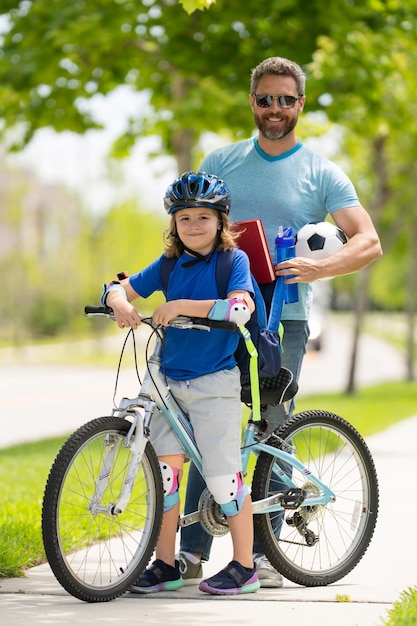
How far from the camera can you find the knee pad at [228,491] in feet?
15.4

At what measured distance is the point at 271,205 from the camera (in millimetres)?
5137

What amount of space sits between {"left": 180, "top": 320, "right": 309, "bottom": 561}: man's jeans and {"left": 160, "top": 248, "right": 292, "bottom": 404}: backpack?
11.2 inches

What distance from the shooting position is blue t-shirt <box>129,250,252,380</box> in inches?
185

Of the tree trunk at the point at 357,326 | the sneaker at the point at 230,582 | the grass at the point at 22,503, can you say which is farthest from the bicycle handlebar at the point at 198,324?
the tree trunk at the point at 357,326

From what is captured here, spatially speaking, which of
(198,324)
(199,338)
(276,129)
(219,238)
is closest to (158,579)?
(199,338)

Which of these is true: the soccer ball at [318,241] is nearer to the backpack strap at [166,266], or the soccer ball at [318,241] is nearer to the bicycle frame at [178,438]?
the backpack strap at [166,266]

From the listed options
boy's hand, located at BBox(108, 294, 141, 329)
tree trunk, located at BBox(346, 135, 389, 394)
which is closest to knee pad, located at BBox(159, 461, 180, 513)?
boy's hand, located at BBox(108, 294, 141, 329)

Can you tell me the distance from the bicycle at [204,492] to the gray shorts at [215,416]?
0.19 ft

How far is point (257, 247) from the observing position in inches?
192

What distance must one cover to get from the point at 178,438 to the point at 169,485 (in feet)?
0.61

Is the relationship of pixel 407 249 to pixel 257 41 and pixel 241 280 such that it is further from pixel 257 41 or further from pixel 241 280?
pixel 241 280

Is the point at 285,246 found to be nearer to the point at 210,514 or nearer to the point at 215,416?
the point at 215,416

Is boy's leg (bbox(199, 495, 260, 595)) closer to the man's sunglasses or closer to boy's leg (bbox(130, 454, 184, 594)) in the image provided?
boy's leg (bbox(130, 454, 184, 594))

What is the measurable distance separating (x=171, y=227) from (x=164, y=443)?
849 mm
